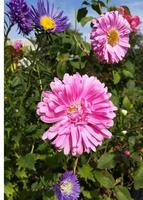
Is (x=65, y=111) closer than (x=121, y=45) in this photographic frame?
Yes

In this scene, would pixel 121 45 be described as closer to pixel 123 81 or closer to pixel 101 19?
pixel 101 19

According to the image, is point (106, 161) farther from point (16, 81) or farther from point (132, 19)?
point (132, 19)

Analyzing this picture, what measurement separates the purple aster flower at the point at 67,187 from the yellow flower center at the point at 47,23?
0.44 m

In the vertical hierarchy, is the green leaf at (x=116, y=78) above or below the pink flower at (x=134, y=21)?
below

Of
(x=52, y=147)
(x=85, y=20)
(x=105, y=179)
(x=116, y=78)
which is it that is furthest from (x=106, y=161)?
(x=85, y=20)

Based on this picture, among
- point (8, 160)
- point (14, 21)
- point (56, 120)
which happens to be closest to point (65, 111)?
point (56, 120)

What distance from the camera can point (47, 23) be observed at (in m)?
1.80

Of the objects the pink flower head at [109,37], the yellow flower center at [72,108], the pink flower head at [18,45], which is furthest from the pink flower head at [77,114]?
the pink flower head at [18,45]

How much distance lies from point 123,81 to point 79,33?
0.80ft

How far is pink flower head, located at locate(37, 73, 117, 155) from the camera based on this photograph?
1.32 metres

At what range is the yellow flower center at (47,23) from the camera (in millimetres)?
1785

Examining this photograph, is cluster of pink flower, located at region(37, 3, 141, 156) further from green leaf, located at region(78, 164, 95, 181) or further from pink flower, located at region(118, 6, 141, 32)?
pink flower, located at region(118, 6, 141, 32)

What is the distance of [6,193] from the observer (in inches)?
66.4

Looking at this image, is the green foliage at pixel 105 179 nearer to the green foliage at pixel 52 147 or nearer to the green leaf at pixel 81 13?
the green foliage at pixel 52 147
